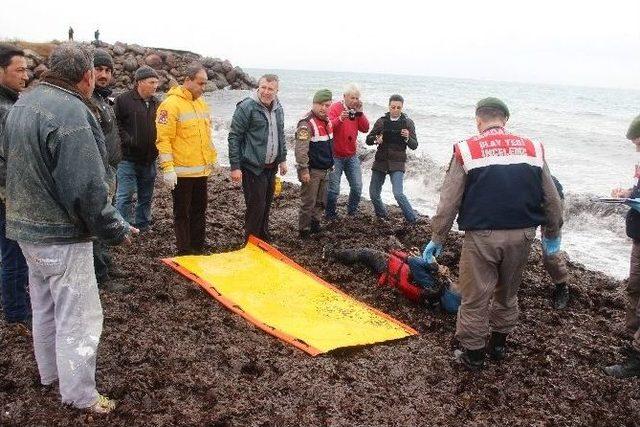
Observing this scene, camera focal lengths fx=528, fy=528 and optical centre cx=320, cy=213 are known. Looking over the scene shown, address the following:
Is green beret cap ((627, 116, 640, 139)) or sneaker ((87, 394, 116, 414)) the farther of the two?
green beret cap ((627, 116, 640, 139))

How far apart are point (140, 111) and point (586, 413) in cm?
517

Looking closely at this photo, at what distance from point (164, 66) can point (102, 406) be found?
3799 cm

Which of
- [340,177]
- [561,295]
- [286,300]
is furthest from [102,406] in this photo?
[340,177]

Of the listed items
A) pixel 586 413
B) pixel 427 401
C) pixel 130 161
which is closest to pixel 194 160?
pixel 130 161

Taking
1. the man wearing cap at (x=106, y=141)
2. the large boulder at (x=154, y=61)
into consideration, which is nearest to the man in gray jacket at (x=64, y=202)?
the man wearing cap at (x=106, y=141)

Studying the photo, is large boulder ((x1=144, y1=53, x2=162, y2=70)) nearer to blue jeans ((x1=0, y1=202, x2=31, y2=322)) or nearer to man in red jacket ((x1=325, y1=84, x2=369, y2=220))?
man in red jacket ((x1=325, y1=84, x2=369, y2=220))

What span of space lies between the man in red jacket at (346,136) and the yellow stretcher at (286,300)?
214 cm

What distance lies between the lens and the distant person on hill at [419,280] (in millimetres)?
4949

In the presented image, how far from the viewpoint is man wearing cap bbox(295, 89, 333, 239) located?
6668 mm

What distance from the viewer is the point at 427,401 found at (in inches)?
141

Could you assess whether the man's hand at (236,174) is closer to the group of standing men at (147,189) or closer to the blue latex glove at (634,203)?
the group of standing men at (147,189)

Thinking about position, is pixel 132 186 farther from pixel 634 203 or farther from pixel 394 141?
pixel 634 203

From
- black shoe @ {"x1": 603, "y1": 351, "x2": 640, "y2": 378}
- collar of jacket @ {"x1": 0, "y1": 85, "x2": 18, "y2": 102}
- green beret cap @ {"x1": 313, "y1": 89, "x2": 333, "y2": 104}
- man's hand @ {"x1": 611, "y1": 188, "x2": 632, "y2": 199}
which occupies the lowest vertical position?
black shoe @ {"x1": 603, "y1": 351, "x2": 640, "y2": 378}

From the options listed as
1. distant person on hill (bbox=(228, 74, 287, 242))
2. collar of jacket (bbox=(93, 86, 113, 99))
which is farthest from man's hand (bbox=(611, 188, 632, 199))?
collar of jacket (bbox=(93, 86, 113, 99))
